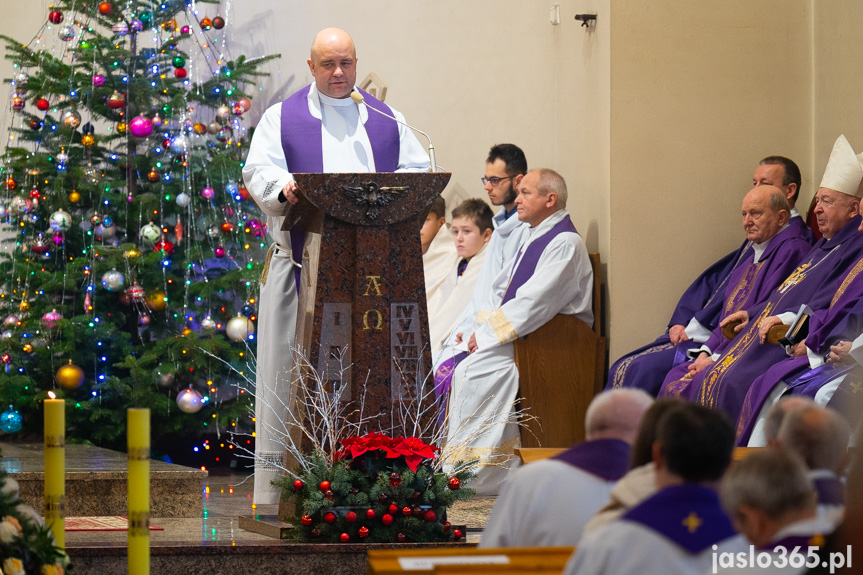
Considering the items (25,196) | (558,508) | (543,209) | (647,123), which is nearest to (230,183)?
(25,196)

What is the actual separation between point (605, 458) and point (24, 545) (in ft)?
4.32

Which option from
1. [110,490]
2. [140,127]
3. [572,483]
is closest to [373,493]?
[110,490]

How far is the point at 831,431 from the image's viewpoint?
1910mm

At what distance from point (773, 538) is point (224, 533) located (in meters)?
3.08

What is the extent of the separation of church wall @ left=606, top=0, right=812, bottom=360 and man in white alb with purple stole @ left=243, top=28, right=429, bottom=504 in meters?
2.00

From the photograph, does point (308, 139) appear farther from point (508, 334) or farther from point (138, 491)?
point (138, 491)

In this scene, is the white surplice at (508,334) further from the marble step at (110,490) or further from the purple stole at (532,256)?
the marble step at (110,490)

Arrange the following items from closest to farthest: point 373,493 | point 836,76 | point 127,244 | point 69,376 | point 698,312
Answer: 1. point 373,493
2. point 698,312
3. point 836,76
4. point 69,376
5. point 127,244

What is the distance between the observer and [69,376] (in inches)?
292

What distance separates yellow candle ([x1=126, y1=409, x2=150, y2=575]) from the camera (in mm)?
2377

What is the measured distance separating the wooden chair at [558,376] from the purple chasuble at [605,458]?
4.28 meters

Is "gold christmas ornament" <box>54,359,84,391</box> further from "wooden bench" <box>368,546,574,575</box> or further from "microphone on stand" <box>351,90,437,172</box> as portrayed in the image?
"wooden bench" <box>368,546,574,575</box>

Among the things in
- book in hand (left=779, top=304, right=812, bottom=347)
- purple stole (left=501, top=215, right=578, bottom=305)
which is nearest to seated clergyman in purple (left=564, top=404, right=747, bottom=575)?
book in hand (left=779, top=304, right=812, bottom=347)

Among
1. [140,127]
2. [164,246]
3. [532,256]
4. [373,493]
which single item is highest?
[140,127]
